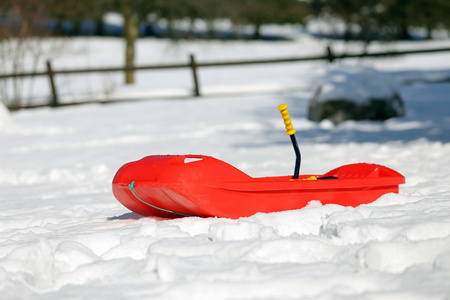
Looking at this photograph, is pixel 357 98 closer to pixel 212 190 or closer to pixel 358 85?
pixel 358 85

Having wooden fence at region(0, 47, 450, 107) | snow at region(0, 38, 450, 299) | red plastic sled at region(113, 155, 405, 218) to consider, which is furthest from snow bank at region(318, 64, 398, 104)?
red plastic sled at region(113, 155, 405, 218)

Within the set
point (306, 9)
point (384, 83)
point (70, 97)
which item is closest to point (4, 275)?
point (384, 83)

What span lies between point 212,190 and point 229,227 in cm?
42

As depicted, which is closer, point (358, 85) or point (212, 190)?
point (212, 190)

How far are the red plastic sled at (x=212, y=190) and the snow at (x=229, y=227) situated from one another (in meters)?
0.09

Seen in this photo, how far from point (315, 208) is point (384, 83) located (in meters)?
6.52

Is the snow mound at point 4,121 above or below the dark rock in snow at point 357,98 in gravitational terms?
below

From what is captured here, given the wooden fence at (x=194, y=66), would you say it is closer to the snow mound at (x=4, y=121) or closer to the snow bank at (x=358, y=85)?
the snow mound at (x=4, y=121)

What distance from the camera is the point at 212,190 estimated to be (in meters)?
3.35

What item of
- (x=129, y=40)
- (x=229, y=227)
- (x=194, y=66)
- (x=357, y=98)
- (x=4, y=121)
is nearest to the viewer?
(x=229, y=227)

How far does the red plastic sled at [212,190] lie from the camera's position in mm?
3311

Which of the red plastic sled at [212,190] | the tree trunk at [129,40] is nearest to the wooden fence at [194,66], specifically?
the tree trunk at [129,40]

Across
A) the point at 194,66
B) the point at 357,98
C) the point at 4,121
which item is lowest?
the point at 4,121

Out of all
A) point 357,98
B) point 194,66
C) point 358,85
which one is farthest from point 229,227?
point 194,66
